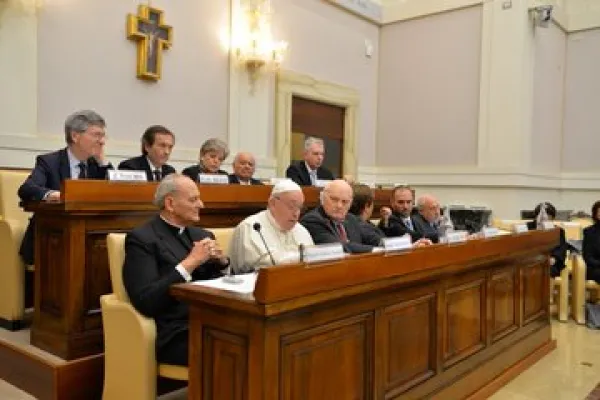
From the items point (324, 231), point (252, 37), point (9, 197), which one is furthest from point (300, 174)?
point (9, 197)

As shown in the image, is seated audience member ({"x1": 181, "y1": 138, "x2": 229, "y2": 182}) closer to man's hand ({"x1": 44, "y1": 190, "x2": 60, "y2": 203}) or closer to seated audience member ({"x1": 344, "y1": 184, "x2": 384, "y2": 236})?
seated audience member ({"x1": 344, "y1": 184, "x2": 384, "y2": 236})

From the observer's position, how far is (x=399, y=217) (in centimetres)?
393

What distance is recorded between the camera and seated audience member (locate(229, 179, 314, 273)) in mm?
2502

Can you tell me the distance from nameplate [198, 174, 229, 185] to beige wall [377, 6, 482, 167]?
441 cm

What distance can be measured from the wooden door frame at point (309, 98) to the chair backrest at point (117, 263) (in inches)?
153

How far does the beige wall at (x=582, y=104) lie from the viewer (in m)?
7.27

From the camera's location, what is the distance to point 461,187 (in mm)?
6926

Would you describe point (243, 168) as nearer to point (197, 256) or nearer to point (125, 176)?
point (125, 176)

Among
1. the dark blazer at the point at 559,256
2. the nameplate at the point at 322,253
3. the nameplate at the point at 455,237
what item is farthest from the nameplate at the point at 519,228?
the nameplate at the point at 322,253

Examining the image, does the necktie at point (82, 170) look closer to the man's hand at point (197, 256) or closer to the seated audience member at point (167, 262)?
the seated audience member at point (167, 262)

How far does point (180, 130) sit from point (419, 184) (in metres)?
3.63

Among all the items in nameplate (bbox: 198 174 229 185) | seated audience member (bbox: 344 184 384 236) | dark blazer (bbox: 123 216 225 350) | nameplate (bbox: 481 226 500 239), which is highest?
nameplate (bbox: 198 174 229 185)

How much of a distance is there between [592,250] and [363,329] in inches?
141

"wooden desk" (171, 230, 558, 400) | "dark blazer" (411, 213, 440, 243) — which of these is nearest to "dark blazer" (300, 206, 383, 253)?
"wooden desk" (171, 230, 558, 400)
